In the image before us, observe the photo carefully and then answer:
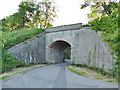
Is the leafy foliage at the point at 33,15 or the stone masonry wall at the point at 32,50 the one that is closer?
the stone masonry wall at the point at 32,50

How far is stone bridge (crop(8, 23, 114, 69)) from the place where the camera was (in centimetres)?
798

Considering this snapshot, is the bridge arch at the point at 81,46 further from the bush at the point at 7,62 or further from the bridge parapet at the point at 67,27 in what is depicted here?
the bush at the point at 7,62

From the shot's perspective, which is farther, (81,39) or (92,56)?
(81,39)

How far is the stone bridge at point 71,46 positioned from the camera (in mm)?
7983

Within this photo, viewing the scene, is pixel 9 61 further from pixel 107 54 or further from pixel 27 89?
pixel 107 54

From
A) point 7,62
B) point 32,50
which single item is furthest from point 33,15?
point 7,62

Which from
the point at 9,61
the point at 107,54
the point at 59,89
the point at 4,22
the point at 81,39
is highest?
the point at 4,22

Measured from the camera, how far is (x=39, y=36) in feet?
42.7

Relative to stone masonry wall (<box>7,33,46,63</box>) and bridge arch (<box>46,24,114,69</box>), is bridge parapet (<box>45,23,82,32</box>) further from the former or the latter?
stone masonry wall (<box>7,33,46,63</box>)

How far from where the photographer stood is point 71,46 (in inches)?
448

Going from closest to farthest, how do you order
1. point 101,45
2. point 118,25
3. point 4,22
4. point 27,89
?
point 27,89
point 118,25
point 101,45
point 4,22

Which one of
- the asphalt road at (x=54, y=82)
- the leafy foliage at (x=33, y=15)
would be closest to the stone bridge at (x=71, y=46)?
the asphalt road at (x=54, y=82)

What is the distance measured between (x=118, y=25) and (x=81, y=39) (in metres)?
5.86

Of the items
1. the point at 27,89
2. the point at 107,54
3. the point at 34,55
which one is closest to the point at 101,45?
the point at 107,54
